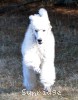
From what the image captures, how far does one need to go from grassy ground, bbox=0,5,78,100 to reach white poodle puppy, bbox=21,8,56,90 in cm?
30

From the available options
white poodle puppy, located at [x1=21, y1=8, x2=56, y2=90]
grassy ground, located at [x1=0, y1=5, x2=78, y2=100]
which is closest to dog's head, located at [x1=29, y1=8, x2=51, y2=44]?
white poodle puppy, located at [x1=21, y1=8, x2=56, y2=90]

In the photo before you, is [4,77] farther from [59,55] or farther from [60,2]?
[60,2]

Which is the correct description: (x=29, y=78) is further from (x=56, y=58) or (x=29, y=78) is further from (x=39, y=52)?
(x=56, y=58)

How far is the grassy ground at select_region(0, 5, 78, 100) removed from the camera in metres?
6.23

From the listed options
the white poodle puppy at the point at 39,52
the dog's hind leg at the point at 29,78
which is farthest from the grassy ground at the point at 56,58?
the white poodle puppy at the point at 39,52

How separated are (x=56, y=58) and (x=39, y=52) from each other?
8.18 feet

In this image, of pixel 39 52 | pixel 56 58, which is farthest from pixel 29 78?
pixel 56 58

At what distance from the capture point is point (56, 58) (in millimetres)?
8547

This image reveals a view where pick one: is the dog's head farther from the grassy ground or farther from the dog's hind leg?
the grassy ground

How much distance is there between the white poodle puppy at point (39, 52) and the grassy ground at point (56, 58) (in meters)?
0.30

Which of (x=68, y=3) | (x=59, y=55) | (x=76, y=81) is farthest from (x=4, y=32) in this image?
(x=76, y=81)

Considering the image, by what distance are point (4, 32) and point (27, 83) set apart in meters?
5.13

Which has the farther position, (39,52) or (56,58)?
(56,58)

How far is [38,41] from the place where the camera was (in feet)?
19.2
